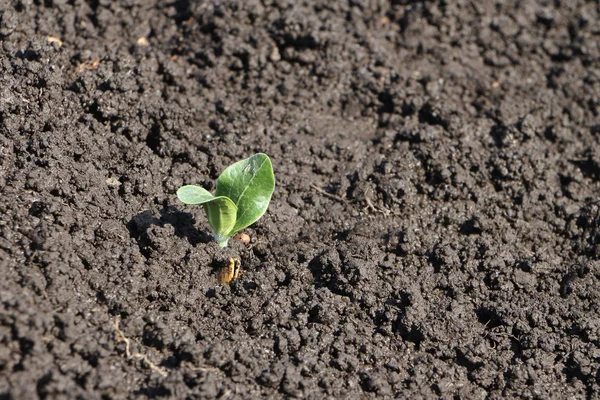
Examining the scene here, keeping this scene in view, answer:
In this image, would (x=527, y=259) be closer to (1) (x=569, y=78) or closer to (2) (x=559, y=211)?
(2) (x=559, y=211)

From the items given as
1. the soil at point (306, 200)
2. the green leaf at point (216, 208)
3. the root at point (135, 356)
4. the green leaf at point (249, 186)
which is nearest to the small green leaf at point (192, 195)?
the green leaf at point (216, 208)

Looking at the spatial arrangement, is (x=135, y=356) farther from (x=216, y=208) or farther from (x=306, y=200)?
(x=306, y=200)

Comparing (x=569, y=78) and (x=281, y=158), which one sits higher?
(x=569, y=78)

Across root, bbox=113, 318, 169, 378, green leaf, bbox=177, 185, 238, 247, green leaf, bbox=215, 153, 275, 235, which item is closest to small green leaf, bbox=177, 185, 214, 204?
green leaf, bbox=177, 185, 238, 247

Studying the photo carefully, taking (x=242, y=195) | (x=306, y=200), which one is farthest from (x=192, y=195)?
(x=306, y=200)

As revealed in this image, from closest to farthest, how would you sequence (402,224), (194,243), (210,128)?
(194,243) < (402,224) < (210,128)

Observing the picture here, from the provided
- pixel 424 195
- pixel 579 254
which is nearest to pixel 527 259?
pixel 579 254
